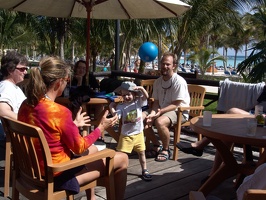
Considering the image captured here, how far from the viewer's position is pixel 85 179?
215cm

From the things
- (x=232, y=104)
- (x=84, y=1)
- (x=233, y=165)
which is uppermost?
(x=84, y=1)

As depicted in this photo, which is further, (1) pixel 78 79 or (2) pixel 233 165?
(1) pixel 78 79

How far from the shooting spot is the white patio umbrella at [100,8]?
4.44 metres

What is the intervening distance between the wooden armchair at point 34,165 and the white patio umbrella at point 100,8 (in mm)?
2587

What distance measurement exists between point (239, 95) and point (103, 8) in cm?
231

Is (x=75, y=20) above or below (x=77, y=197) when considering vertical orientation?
above

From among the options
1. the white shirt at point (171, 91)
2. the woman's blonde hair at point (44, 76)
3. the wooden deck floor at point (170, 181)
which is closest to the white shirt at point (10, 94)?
the wooden deck floor at point (170, 181)

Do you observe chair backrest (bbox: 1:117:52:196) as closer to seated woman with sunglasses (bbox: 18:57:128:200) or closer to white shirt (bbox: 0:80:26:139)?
seated woman with sunglasses (bbox: 18:57:128:200)

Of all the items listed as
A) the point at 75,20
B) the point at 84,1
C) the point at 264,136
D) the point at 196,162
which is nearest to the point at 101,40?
the point at 75,20

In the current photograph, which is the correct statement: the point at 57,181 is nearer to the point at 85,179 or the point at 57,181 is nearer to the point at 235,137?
the point at 85,179

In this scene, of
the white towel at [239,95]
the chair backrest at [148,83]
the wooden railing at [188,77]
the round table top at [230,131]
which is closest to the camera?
the round table top at [230,131]

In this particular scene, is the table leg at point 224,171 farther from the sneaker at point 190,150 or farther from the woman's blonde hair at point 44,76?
the woman's blonde hair at point 44,76

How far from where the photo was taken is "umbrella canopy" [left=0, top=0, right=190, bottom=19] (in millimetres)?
4441

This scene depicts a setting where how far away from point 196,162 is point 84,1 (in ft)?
8.07
